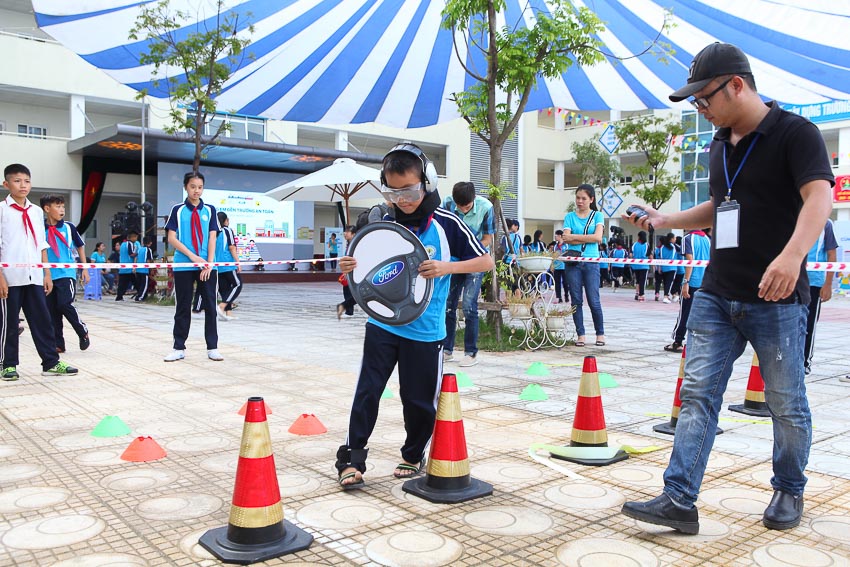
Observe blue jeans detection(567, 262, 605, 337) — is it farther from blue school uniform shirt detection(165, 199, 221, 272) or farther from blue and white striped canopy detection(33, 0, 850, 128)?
blue school uniform shirt detection(165, 199, 221, 272)

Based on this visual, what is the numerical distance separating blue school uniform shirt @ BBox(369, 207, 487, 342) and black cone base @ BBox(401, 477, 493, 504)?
0.66m

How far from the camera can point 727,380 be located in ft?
9.18

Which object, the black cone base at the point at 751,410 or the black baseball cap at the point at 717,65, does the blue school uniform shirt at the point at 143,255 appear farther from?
the black baseball cap at the point at 717,65

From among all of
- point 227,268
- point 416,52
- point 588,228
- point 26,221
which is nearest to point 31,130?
point 227,268

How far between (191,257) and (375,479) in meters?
4.09

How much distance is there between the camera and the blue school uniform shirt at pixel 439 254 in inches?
131

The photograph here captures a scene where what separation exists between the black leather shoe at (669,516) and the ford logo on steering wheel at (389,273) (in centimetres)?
142

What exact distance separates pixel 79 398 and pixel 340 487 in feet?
9.54

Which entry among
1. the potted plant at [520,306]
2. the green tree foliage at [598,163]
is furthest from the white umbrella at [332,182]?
the green tree foliage at [598,163]

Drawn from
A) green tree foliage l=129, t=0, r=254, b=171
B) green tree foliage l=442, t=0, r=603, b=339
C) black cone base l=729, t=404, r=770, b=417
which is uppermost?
green tree foliage l=129, t=0, r=254, b=171

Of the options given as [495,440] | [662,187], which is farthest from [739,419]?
[662,187]

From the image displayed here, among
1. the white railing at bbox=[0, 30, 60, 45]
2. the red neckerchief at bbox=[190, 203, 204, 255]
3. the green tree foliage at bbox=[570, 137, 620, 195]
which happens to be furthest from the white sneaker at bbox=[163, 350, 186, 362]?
the green tree foliage at bbox=[570, 137, 620, 195]

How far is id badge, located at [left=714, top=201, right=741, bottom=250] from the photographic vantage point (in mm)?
2732

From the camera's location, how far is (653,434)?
4242 mm
